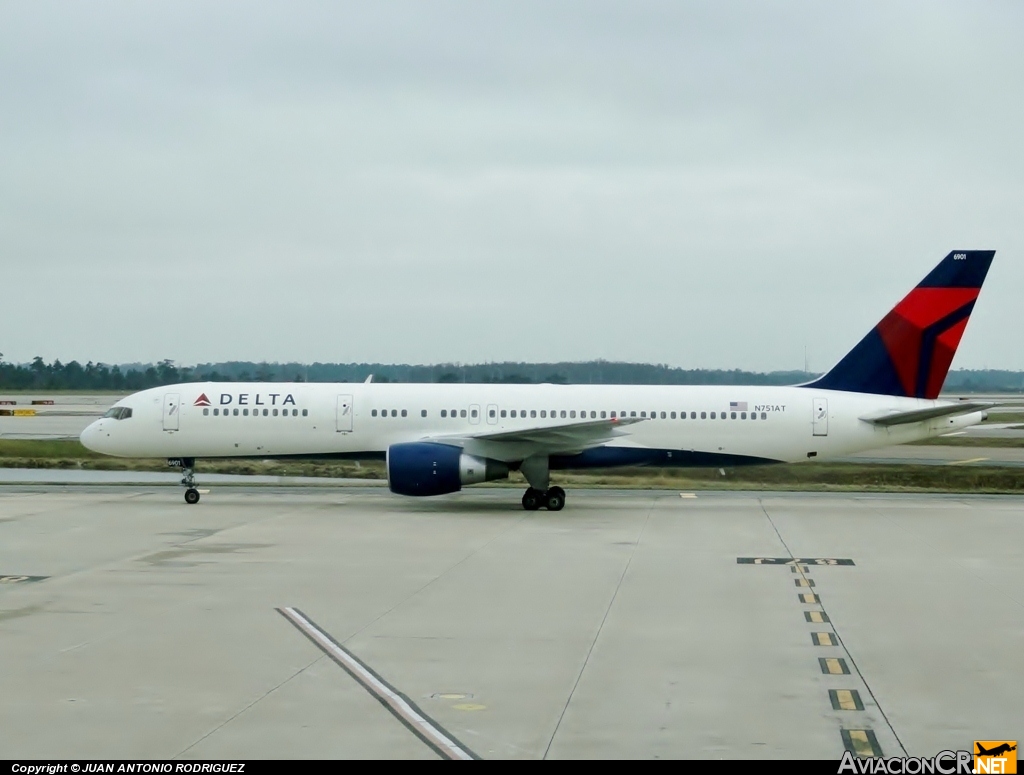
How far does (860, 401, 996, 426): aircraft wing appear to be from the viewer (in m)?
29.5

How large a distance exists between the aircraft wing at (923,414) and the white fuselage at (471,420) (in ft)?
0.73

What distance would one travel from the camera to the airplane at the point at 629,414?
30844mm

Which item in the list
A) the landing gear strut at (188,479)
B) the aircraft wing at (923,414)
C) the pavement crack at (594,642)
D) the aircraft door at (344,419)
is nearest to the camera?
the pavement crack at (594,642)

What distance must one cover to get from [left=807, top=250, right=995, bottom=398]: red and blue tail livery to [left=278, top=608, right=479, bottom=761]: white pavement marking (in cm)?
2093

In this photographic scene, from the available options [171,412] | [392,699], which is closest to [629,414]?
[171,412]

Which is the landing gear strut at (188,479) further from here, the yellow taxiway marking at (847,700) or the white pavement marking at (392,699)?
the yellow taxiway marking at (847,700)

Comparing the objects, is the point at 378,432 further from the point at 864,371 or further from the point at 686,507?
the point at 864,371

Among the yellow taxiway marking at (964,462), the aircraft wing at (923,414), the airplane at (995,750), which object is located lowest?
the yellow taxiway marking at (964,462)

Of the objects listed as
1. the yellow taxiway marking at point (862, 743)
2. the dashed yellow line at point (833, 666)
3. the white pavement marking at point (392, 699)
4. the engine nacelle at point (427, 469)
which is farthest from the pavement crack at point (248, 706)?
the engine nacelle at point (427, 469)

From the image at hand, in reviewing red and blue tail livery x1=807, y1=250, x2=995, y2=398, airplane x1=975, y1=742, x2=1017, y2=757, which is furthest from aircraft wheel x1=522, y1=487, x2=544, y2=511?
airplane x1=975, y1=742, x2=1017, y2=757

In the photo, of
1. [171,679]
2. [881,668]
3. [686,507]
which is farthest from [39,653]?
[686,507]

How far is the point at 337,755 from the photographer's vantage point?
29.6 feet

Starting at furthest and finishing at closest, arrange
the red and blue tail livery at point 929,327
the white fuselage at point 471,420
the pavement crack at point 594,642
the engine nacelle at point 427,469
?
the red and blue tail livery at point 929,327 → the white fuselage at point 471,420 → the engine nacelle at point 427,469 → the pavement crack at point 594,642

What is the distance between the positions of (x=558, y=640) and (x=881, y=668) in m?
3.57
